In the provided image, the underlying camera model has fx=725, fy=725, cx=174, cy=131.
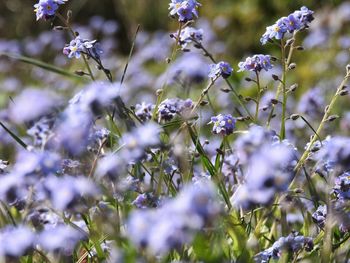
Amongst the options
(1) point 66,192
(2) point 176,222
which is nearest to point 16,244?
(1) point 66,192

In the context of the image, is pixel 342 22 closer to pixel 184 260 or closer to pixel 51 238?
pixel 184 260

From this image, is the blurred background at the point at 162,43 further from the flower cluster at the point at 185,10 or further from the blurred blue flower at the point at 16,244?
the blurred blue flower at the point at 16,244

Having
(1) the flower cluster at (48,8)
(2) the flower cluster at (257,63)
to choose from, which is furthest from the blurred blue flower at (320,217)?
(1) the flower cluster at (48,8)

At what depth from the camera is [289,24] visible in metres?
3.45

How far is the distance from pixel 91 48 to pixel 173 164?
0.66m

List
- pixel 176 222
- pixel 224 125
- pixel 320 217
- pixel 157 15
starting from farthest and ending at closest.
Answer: pixel 157 15 < pixel 224 125 < pixel 320 217 < pixel 176 222

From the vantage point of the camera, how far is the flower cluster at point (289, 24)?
3422 mm

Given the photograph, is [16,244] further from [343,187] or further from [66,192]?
[343,187]

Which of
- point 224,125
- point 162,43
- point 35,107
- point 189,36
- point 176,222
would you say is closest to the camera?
point 176,222

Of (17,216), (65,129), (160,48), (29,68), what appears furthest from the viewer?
(29,68)

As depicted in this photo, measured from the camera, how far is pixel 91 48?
11.1 ft

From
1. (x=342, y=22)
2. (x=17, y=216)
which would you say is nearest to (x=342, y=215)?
(x=17, y=216)

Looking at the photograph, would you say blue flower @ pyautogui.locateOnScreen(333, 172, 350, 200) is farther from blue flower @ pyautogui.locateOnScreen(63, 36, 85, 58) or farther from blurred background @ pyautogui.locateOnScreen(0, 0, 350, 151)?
blurred background @ pyautogui.locateOnScreen(0, 0, 350, 151)

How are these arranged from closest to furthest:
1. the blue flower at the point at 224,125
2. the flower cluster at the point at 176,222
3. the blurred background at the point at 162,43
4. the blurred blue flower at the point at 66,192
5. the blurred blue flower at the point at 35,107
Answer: the flower cluster at the point at 176,222 < the blurred blue flower at the point at 66,192 < the blurred blue flower at the point at 35,107 < the blue flower at the point at 224,125 < the blurred background at the point at 162,43
